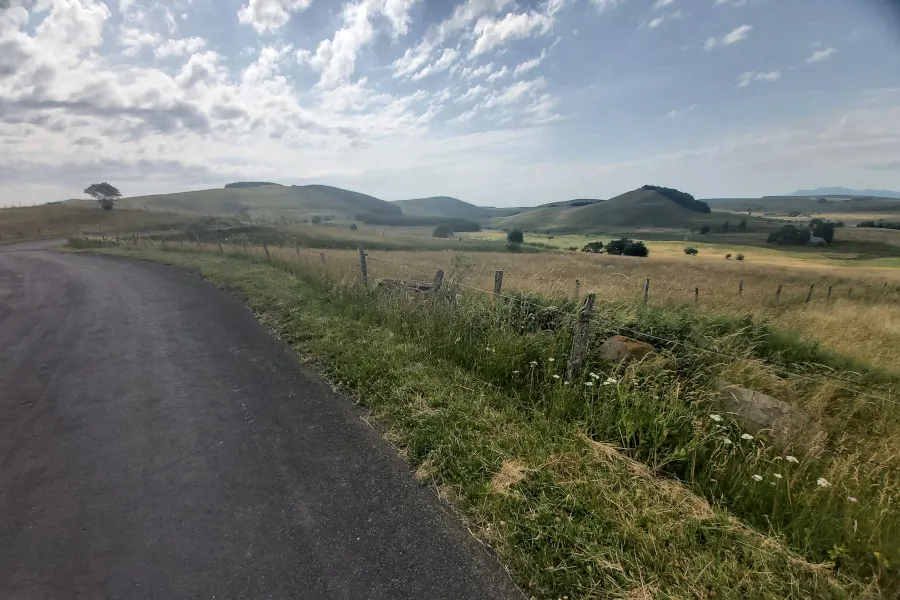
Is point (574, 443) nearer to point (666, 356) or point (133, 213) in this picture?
point (666, 356)

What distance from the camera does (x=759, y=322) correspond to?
790cm

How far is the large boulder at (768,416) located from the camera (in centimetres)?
392

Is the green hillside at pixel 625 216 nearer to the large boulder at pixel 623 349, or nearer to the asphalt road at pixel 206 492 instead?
the large boulder at pixel 623 349

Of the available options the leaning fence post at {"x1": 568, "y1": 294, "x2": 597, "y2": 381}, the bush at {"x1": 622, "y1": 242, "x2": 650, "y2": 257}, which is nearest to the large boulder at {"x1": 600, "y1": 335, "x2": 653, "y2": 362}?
the leaning fence post at {"x1": 568, "y1": 294, "x2": 597, "y2": 381}

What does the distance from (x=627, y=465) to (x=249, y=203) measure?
169724mm

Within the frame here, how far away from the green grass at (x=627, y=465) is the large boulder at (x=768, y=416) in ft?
0.56

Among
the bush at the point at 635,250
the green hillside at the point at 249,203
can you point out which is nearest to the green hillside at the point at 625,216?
the bush at the point at 635,250

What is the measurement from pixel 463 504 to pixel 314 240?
49.3m

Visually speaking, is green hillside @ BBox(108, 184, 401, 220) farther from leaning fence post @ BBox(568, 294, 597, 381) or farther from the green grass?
leaning fence post @ BBox(568, 294, 597, 381)

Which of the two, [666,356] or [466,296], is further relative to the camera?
[466,296]

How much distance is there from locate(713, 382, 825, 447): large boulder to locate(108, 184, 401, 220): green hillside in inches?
4378

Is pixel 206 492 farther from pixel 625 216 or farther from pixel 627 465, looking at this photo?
pixel 625 216

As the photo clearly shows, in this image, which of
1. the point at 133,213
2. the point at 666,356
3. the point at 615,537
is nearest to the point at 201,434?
the point at 615,537

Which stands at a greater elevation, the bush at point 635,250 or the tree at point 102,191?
the tree at point 102,191
